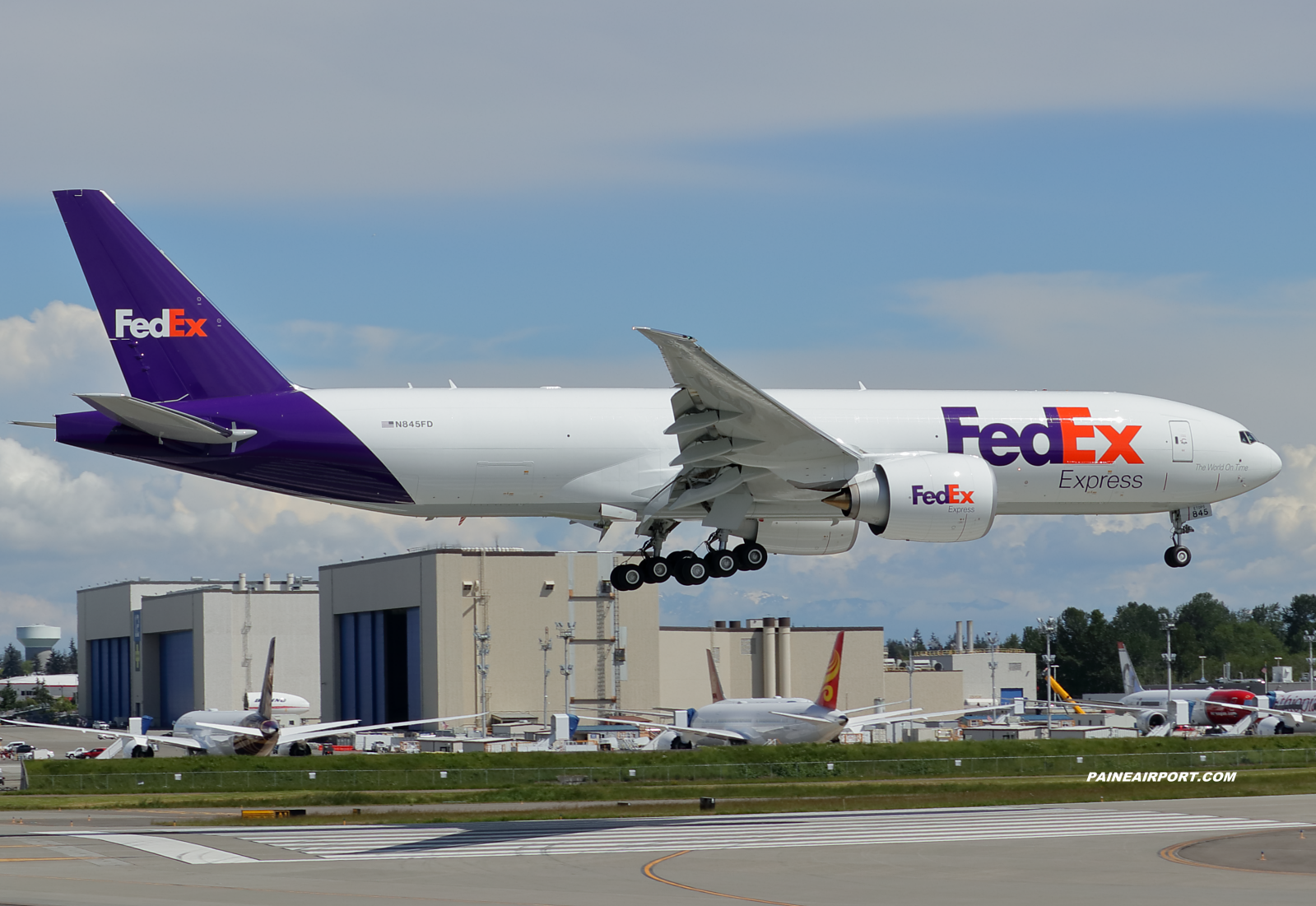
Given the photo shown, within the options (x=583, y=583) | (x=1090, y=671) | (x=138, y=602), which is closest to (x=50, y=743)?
(x=138, y=602)

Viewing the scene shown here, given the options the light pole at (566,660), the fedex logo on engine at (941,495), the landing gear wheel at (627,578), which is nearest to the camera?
the fedex logo on engine at (941,495)

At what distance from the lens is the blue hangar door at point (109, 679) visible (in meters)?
140

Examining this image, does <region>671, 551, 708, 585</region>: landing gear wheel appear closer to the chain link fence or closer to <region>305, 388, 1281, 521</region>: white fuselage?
<region>305, 388, 1281, 521</region>: white fuselage

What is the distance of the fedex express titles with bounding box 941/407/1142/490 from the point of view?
3297 centimetres

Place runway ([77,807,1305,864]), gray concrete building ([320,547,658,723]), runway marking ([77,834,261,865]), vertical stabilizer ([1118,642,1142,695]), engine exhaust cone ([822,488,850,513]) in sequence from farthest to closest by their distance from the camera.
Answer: vertical stabilizer ([1118,642,1142,695]) → gray concrete building ([320,547,658,723]) → runway ([77,807,1305,864]) → engine exhaust cone ([822,488,850,513]) → runway marking ([77,834,261,865])

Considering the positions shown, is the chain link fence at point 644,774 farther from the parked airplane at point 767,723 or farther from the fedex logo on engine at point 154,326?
the fedex logo on engine at point 154,326

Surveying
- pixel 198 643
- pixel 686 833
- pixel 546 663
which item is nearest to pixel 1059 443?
pixel 686 833

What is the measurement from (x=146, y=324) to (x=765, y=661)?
267 feet

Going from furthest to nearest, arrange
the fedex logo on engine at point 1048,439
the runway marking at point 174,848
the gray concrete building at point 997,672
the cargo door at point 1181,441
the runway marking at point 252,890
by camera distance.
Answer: the gray concrete building at point 997,672
the cargo door at point 1181,441
the fedex logo on engine at point 1048,439
the runway marking at point 174,848
the runway marking at point 252,890

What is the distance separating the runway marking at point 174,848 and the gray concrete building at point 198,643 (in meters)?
86.7

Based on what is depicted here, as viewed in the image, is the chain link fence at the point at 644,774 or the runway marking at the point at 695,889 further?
the chain link fence at the point at 644,774

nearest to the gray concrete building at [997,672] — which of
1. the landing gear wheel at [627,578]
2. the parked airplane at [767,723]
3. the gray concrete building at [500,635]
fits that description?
the gray concrete building at [500,635]

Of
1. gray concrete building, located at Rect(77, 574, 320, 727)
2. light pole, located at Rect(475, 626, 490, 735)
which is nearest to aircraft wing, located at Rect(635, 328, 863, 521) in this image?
light pole, located at Rect(475, 626, 490, 735)

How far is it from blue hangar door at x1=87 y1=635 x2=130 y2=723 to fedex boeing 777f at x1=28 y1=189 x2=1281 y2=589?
4516 inches
